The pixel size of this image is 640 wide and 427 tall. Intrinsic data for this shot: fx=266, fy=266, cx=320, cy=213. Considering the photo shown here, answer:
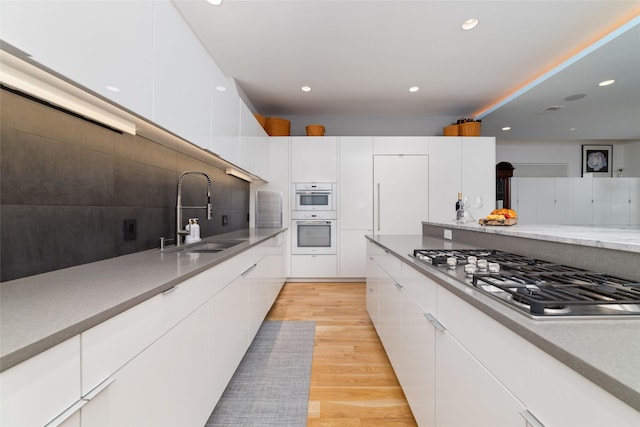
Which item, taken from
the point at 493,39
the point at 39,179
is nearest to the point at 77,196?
the point at 39,179

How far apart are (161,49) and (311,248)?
314 cm

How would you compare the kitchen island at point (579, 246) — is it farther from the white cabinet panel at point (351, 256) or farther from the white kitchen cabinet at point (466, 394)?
the white cabinet panel at point (351, 256)

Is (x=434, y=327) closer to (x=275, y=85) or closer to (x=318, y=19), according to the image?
(x=318, y=19)

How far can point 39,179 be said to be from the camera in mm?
1035

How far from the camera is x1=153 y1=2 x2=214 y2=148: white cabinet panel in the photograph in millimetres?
1265

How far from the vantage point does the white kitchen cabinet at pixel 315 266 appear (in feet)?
13.2

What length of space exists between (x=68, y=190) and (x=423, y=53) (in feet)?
10.1

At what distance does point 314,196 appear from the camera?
404 cm

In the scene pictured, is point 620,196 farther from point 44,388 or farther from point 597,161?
point 44,388

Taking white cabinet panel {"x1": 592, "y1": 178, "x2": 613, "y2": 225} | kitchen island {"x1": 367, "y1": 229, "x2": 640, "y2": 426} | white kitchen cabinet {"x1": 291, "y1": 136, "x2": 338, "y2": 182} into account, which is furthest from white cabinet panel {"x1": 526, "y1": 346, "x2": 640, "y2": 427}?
white cabinet panel {"x1": 592, "y1": 178, "x2": 613, "y2": 225}

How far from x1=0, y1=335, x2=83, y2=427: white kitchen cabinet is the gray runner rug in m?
1.08

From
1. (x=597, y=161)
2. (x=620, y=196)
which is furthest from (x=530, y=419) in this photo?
(x=597, y=161)

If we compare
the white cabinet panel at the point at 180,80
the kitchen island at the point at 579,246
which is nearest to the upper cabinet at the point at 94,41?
the white cabinet panel at the point at 180,80

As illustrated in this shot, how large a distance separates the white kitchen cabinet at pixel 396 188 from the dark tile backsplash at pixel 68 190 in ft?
9.74
